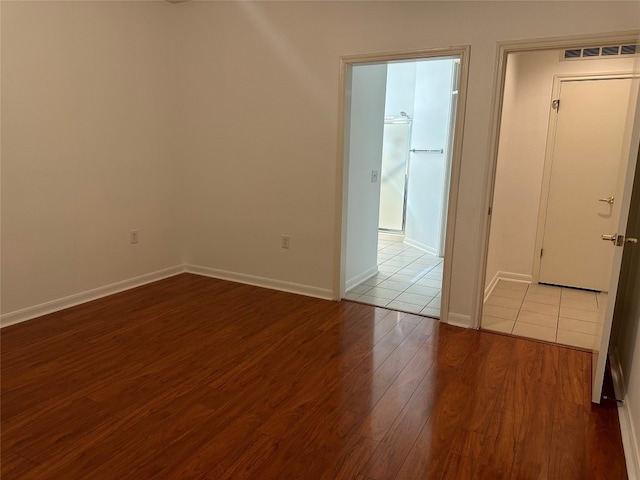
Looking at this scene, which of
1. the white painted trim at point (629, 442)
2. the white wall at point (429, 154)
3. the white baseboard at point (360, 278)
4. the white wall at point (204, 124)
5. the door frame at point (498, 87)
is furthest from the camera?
the white wall at point (429, 154)

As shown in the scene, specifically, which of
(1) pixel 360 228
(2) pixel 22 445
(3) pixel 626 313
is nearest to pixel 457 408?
(3) pixel 626 313

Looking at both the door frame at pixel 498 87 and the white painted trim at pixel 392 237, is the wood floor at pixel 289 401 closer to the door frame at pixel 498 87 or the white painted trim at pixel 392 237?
the door frame at pixel 498 87

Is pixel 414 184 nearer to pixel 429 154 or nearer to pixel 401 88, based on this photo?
pixel 429 154

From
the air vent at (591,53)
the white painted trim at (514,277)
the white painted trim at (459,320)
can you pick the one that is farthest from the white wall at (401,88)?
the white painted trim at (459,320)

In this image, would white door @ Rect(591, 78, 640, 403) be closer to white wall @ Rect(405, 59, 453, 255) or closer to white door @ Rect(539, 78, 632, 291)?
white door @ Rect(539, 78, 632, 291)

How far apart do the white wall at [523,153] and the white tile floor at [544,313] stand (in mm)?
276

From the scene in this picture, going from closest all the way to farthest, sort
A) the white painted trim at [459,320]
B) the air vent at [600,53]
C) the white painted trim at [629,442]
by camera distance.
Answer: the white painted trim at [629,442] < the white painted trim at [459,320] < the air vent at [600,53]

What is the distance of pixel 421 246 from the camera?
625 cm

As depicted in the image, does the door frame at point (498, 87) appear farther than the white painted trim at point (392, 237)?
No

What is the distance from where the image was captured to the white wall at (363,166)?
4.04 meters

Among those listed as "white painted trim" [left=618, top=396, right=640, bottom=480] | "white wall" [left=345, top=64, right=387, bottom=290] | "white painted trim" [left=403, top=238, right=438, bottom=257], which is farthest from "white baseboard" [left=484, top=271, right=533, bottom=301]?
"white painted trim" [left=618, top=396, right=640, bottom=480]

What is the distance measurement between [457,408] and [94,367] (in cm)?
206

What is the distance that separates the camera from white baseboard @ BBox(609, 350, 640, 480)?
1.78m

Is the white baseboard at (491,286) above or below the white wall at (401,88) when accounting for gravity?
below
